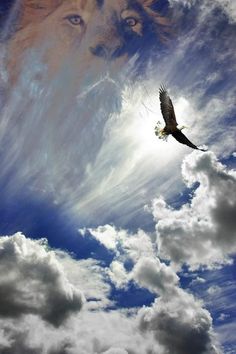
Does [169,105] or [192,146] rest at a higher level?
[169,105]

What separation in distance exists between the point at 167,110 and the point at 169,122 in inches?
50.0

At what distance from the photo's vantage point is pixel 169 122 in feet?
132

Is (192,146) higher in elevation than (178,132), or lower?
lower

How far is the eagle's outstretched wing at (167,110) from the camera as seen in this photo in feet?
128

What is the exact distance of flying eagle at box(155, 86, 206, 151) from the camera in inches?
1540

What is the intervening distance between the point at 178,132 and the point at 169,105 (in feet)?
9.75

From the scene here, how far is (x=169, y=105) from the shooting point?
3928 cm

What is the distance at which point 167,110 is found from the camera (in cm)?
3959

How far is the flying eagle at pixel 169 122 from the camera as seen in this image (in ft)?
128

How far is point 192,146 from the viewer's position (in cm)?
3881

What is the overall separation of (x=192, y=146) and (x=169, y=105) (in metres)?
4.50

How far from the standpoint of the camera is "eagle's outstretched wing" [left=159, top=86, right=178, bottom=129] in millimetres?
39094

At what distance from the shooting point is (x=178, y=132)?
40625 millimetres

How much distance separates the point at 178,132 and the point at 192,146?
259 cm
